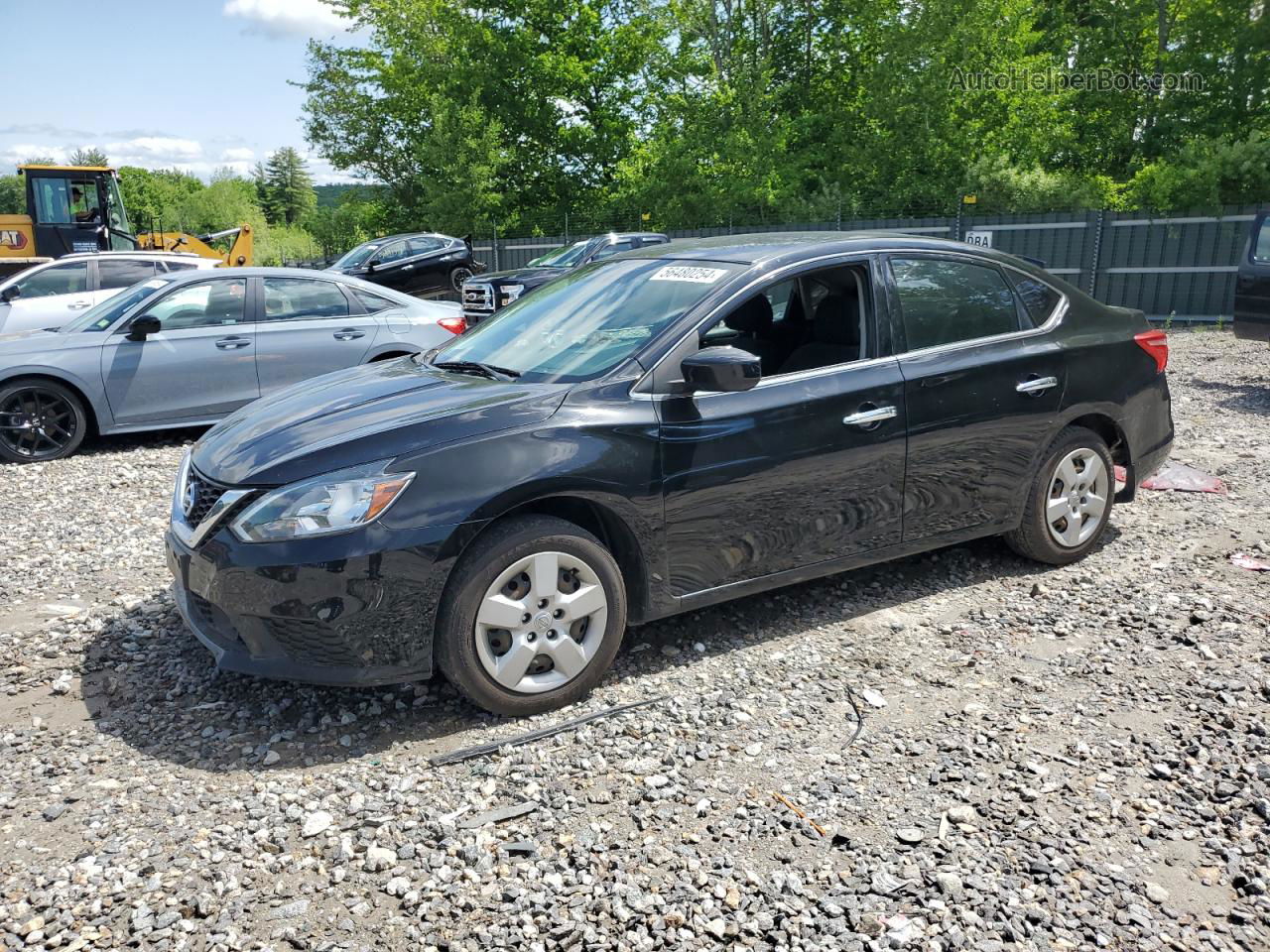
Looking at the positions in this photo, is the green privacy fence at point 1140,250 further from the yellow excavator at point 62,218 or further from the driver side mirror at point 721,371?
the yellow excavator at point 62,218

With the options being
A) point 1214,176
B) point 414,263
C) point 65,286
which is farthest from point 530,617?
point 1214,176

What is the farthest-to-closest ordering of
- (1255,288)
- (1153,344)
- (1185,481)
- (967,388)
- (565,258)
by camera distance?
1. (565,258)
2. (1255,288)
3. (1185,481)
4. (1153,344)
5. (967,388)

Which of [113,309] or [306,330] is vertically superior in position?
[113,309]

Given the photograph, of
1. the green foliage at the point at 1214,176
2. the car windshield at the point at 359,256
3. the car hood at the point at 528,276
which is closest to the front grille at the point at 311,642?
the car hood at the point at 528,276

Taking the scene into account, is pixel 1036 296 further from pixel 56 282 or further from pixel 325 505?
pixel 56 282

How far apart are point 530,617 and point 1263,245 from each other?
34.3 feet

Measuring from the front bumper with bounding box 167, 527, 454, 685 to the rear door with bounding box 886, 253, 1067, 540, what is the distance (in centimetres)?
224

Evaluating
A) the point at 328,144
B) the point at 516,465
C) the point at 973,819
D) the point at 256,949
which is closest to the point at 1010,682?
the point at 973,819

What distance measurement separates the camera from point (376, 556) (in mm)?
3244

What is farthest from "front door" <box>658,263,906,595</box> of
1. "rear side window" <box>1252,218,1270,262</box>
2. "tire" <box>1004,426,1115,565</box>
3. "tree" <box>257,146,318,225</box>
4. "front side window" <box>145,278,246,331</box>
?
"tree" <box>257,146,318,225</box>

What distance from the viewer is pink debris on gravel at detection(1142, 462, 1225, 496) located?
659 cm

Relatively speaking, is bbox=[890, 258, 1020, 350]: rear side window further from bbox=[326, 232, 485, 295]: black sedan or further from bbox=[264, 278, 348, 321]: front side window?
bbox=[326, 232, 485, 295]: black sedan

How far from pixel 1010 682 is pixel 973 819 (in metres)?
1.06

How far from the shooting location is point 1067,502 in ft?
16.4
